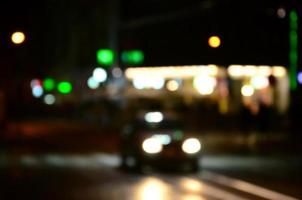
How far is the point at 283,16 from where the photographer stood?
147 ft

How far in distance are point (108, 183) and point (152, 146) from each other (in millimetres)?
3905

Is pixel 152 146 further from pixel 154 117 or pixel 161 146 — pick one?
pixel 154 117

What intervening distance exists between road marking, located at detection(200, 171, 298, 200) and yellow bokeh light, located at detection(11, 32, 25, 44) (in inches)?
266

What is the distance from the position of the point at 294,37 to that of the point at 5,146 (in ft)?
42.5

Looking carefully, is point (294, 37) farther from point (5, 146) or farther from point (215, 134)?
point (5, 146)

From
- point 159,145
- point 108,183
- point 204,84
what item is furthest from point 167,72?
point 108,183

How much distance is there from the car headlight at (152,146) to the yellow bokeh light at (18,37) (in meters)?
4.97

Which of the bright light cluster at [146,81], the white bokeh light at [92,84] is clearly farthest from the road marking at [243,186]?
the bright light cluster at [146,81]

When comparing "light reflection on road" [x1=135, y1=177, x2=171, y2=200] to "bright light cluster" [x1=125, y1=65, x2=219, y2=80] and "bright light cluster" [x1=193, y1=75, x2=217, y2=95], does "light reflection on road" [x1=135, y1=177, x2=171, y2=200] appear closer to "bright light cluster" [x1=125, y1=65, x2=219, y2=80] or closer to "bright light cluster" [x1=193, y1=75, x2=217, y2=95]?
"bright light cluster" [x1=125, y1=65, x2=219, y2=80]

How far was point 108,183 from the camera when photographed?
877 inches

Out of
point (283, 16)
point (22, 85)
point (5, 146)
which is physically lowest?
point (5, 146)

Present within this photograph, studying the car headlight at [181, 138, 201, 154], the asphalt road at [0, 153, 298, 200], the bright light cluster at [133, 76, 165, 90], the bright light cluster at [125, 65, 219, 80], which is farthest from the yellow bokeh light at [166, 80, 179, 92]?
the car headlight at [181, 138, 201, 154]

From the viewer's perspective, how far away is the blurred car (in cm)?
2588

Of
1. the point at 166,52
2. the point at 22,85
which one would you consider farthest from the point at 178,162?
the point at 22,85
